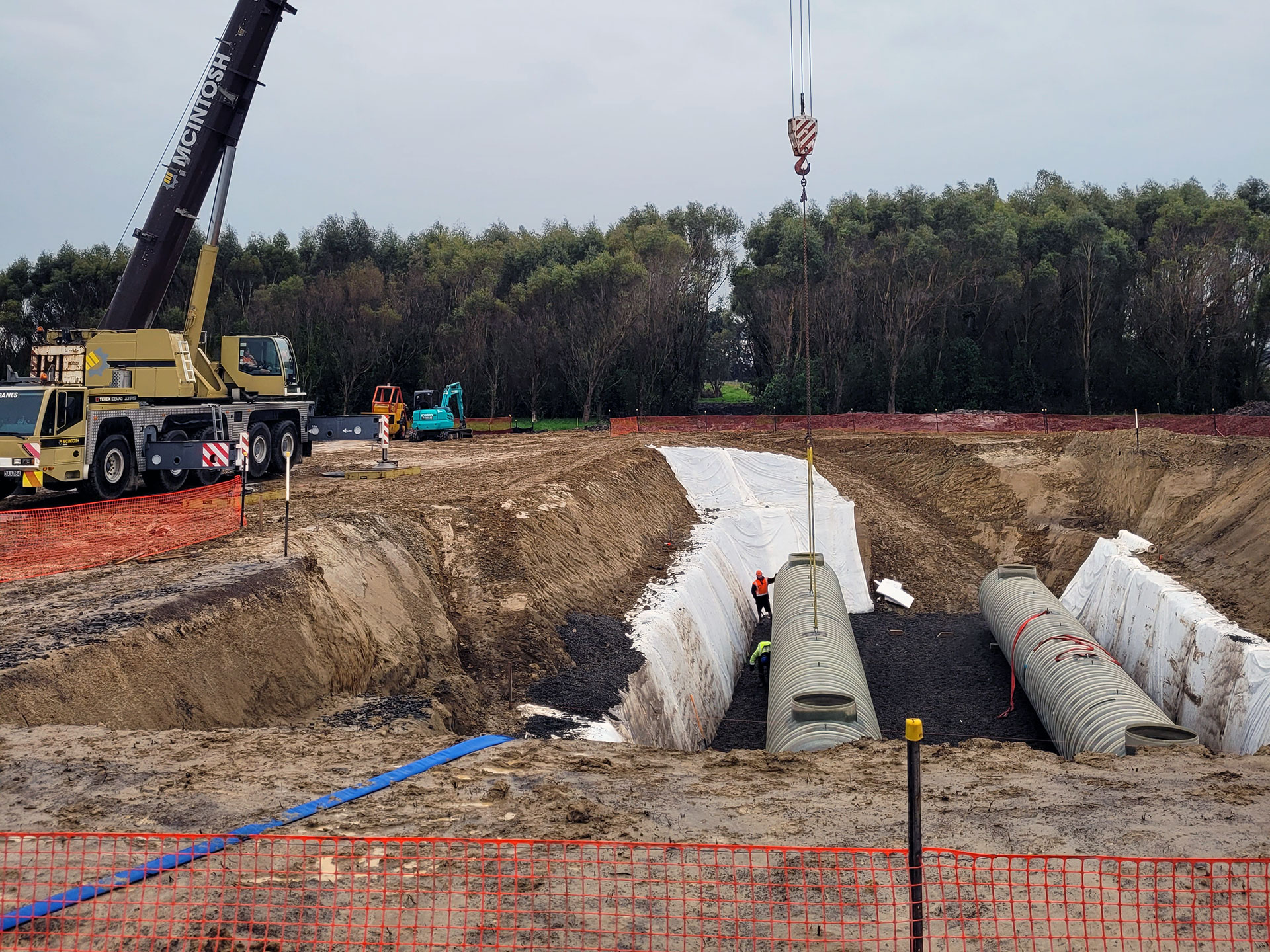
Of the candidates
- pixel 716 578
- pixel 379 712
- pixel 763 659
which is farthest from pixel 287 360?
pixel 379 712

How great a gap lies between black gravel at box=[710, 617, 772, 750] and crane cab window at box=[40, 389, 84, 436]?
503 inches

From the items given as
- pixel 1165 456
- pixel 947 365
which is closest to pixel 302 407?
pixel 1165 456

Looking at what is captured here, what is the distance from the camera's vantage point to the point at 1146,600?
66.0ft

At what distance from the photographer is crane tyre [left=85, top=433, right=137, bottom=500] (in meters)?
18.5

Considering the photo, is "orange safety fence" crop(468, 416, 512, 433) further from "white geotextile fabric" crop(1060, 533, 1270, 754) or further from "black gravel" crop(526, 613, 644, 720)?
"black gravel" crop(526, 613, 644, 720)

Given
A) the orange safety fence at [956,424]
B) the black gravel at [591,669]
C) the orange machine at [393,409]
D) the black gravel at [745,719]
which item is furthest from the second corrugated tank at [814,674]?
the orange machine at [393,409]

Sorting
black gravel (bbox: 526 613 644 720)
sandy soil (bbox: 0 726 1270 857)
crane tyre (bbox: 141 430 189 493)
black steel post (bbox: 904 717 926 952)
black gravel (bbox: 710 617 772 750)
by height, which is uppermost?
crane tyre (bbox: 141 430 189 493)

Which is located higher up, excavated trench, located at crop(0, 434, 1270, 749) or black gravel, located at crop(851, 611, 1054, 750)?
excavated trench, located at crop(0, 434, 1270, 749)

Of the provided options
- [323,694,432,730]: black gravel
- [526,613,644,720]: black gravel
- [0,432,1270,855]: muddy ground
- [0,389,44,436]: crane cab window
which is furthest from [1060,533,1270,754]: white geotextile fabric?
[0,389,44,436]: crane cab window

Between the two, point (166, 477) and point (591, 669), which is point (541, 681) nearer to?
point (591, 669)

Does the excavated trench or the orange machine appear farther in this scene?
the orange machine

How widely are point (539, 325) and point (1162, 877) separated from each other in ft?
159

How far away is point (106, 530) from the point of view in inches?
643

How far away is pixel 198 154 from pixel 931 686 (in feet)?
59.1
